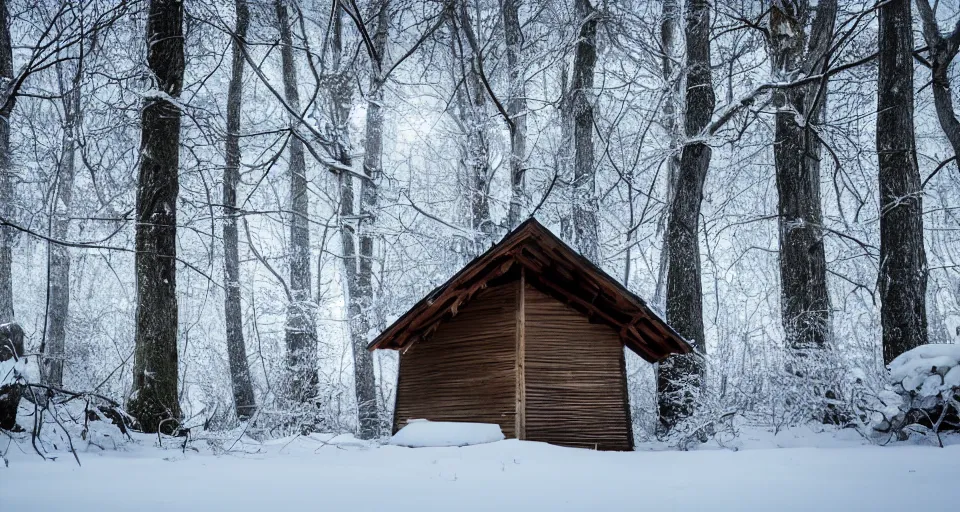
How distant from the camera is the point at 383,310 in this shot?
56.2 feet

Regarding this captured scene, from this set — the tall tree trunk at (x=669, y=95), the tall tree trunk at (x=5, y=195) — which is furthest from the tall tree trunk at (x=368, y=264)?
the tall tree trunk at (x=5, y=195)

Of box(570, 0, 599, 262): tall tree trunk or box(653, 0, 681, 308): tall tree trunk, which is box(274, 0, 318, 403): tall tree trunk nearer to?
box(570, 0, 599, 262): tall tree trunk

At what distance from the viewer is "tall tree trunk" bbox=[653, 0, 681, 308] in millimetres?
14242

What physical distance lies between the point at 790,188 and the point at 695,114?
7.60ft

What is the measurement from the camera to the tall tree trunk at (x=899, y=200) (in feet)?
33.3

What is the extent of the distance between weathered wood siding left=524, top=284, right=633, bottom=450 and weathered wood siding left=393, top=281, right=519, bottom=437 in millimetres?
293

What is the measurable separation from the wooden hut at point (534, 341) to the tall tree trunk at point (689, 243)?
125 cm

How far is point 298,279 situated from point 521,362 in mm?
9122

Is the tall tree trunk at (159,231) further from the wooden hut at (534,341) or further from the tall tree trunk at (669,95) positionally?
the tall tree trunk at (669,95)

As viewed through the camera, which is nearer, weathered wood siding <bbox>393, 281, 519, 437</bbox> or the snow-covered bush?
the snow-covered bush

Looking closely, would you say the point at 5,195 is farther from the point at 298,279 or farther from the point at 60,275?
the point at 298,279

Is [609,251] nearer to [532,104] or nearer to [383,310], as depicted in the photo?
[532,104]

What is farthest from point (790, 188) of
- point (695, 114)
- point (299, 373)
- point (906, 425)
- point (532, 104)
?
point (299, 373)

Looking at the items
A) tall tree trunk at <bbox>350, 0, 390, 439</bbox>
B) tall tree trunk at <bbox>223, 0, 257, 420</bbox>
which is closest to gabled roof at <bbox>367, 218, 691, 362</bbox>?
tall tree trunk at <bbox>350, 0, 390, 439</bbox>
